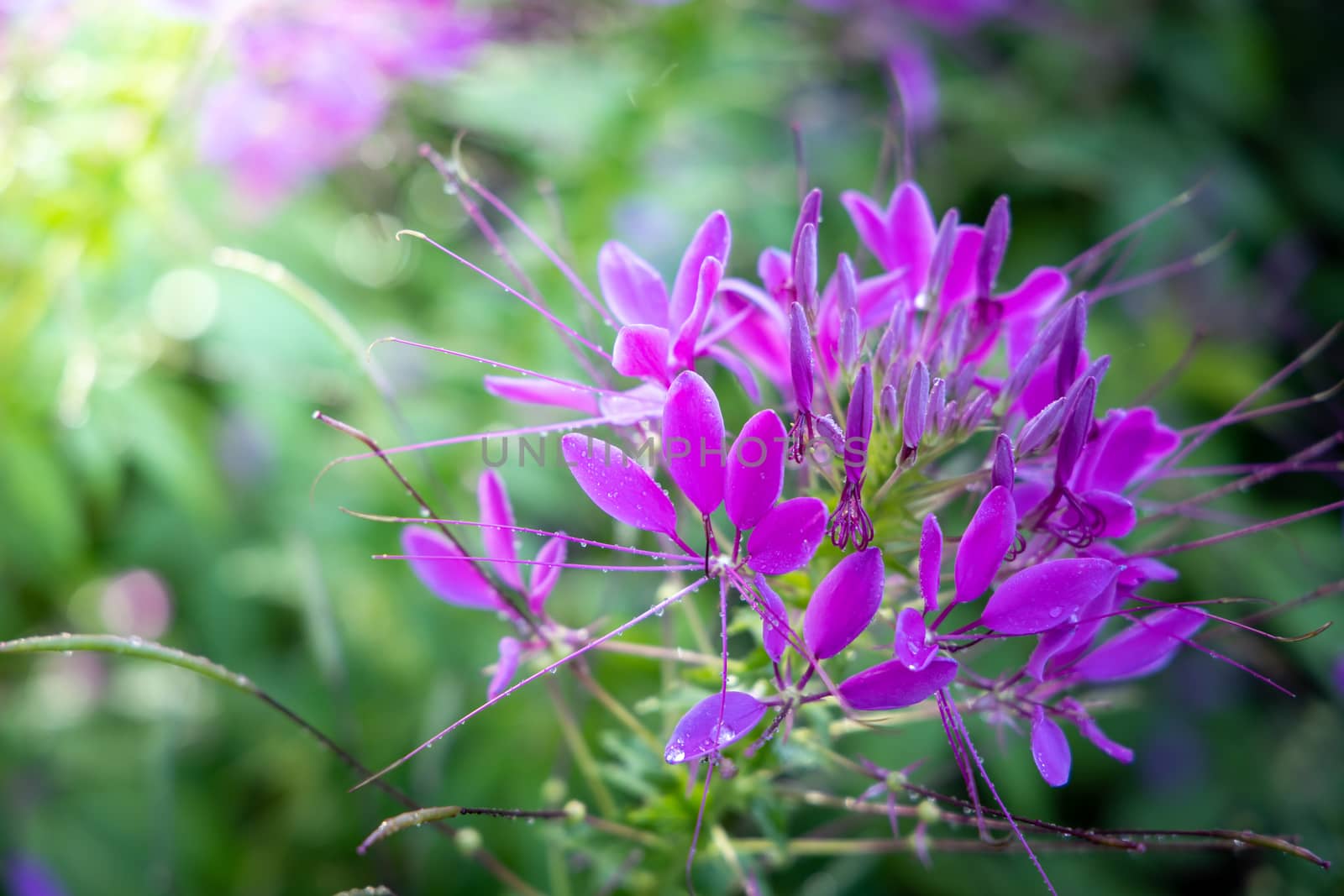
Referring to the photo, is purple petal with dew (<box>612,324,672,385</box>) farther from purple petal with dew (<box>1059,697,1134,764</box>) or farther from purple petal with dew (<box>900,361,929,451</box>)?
purple petal with dew (<box>1059,697,1134,764</box>)

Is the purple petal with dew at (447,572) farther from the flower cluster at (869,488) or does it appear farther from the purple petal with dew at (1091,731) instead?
the purple petal with dew at (1091,731)


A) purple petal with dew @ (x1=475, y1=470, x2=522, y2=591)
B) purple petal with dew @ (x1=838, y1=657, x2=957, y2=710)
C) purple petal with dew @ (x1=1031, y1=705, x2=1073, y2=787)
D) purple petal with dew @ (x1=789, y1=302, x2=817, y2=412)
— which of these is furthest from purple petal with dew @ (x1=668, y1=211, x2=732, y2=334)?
purple petal with dew @ (x1=1031, y1=705, x2=1073, y2=787)

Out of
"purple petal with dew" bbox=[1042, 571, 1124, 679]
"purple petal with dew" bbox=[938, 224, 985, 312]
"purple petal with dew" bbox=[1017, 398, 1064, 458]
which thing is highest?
"purple petal with dew" bbox=[938, 224, 985, 312]

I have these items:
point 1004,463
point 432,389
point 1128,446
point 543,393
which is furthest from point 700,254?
point 432,389

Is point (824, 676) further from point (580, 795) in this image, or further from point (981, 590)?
point (580, 795)

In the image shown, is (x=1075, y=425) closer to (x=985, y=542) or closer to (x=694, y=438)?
(x=985, y=542)

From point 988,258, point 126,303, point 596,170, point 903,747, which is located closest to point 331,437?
point 126,303

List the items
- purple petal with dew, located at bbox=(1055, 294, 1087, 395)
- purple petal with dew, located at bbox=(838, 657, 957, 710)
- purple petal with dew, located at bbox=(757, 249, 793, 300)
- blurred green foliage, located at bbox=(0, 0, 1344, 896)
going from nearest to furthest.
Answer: purple petal with dew, located at bbox=(838, 657, 957, 710) < purple petal with dew, located at bbox=(1055, 294, 1087, 395) < purple petal with dew, located at bbox=(757, 249, 793, 300) < blurred green foliage, located at bbox=(0, 0, 1344, 896)
